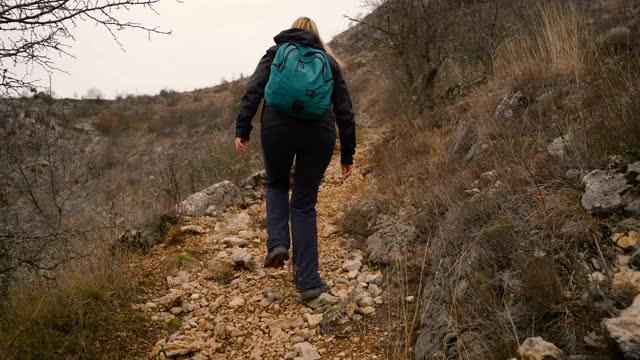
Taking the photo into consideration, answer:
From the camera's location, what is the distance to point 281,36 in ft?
8.27

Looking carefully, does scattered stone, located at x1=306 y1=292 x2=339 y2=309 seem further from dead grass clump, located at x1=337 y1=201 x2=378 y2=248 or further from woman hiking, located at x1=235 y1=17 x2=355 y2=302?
dead grass clump, located at x1=337 y1=201 x2=378 y2=248


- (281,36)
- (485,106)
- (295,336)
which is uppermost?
(281,36)

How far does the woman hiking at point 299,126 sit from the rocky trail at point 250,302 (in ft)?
0.73

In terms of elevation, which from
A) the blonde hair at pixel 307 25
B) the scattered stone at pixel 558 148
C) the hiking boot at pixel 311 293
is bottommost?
the hiking boot at pixel 311 293

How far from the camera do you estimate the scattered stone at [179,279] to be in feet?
9.81

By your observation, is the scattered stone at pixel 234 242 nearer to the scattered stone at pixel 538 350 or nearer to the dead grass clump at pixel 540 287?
the dead grass clump at pixel 540 287

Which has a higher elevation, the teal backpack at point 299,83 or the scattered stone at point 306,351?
the teal backpack at point 299,83

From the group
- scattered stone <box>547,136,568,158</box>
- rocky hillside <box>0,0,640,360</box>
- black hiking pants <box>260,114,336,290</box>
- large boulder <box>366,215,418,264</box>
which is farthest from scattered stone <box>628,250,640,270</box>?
black hiking pants <box>260,114,336,290</box>

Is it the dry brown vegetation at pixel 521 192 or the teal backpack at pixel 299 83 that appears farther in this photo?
the teal backpack at pixel 299 83

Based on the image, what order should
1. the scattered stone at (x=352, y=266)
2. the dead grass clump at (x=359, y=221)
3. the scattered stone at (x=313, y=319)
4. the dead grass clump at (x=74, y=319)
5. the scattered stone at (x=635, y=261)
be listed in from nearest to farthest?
the scattered stone at (x=635, y=261), the dead grass clump at (x=74, y=319), the scattered stone at (x=313, y=319), the scattered stone at (x=352, y=266), the dead grass clump at (x=359, y=221)

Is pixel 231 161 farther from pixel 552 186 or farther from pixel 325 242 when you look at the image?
pixel 552 186

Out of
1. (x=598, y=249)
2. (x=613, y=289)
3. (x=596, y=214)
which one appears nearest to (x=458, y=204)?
(x=596, y=214)

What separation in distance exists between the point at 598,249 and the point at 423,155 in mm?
3080

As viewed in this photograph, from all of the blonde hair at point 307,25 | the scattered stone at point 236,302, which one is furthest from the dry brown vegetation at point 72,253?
the blonde hair at point 307,25
